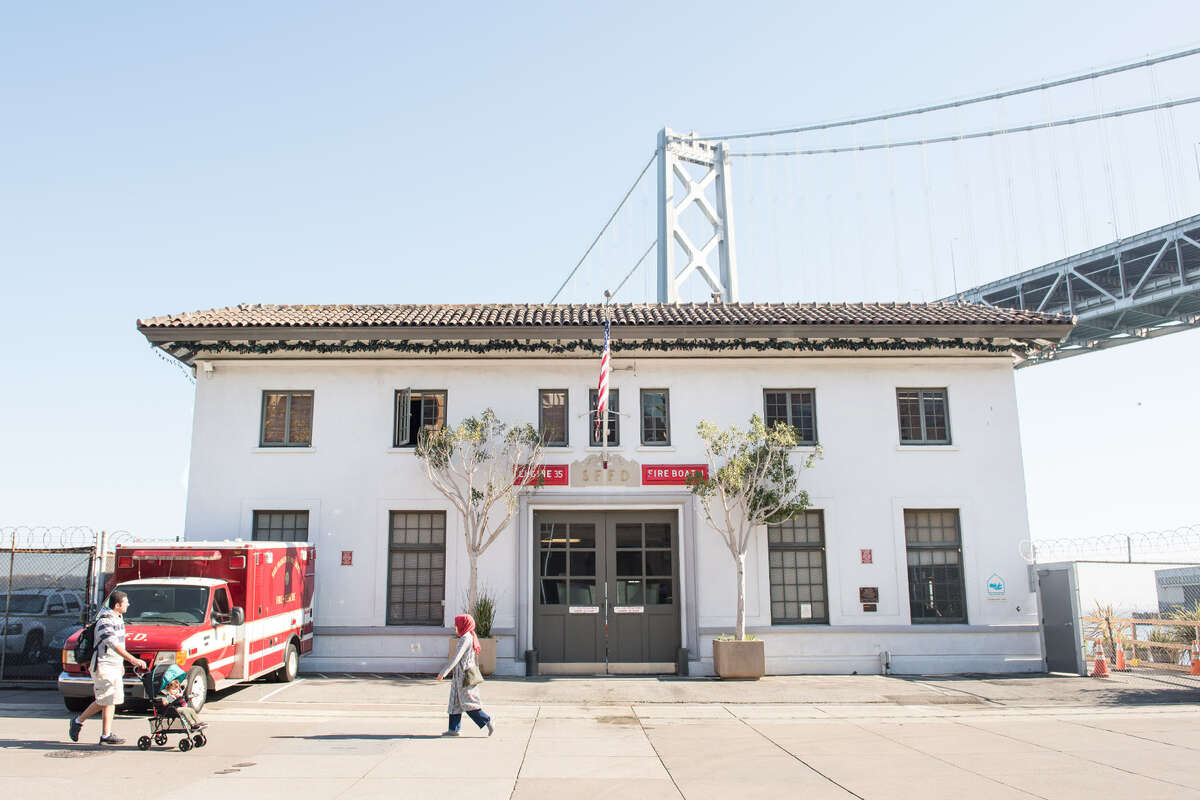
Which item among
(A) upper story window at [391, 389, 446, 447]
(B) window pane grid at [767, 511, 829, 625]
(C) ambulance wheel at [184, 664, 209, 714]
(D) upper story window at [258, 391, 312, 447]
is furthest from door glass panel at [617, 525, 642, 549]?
(C) ambulance wheel at [184, 664, 209, 714]

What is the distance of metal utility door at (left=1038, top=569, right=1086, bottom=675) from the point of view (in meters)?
15.9

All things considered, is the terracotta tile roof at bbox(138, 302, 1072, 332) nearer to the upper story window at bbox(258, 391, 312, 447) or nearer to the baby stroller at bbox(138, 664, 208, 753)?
the upper story window at bbox(258, 391, 312, 447)

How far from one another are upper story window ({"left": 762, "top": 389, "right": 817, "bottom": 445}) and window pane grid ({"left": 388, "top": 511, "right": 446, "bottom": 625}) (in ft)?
22.1

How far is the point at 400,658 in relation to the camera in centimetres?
1627

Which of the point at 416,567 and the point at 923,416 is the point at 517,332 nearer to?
the point at 416,567

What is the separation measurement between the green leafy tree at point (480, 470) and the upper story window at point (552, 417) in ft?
1.57

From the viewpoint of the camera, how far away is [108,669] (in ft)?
33.0

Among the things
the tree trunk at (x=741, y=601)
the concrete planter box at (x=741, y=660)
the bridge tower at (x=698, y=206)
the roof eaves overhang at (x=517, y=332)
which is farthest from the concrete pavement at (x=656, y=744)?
the bridge tower at (x=698, y=206)

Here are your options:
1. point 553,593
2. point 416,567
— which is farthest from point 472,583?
point 553,593

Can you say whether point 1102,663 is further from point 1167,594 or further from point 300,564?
point 300,564

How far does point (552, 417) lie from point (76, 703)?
900 centimetres

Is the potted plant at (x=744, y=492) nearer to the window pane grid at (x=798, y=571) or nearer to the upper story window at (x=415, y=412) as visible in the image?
the window pane grid at (x=798, y=571)

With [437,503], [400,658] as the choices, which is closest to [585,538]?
[437,503]

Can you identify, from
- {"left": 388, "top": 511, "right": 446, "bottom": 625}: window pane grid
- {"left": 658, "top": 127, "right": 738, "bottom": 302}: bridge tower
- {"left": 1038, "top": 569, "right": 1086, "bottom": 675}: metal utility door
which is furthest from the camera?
{"left": 658, "top": 127, "right": 738, "bottom": 302}: bridge tower
